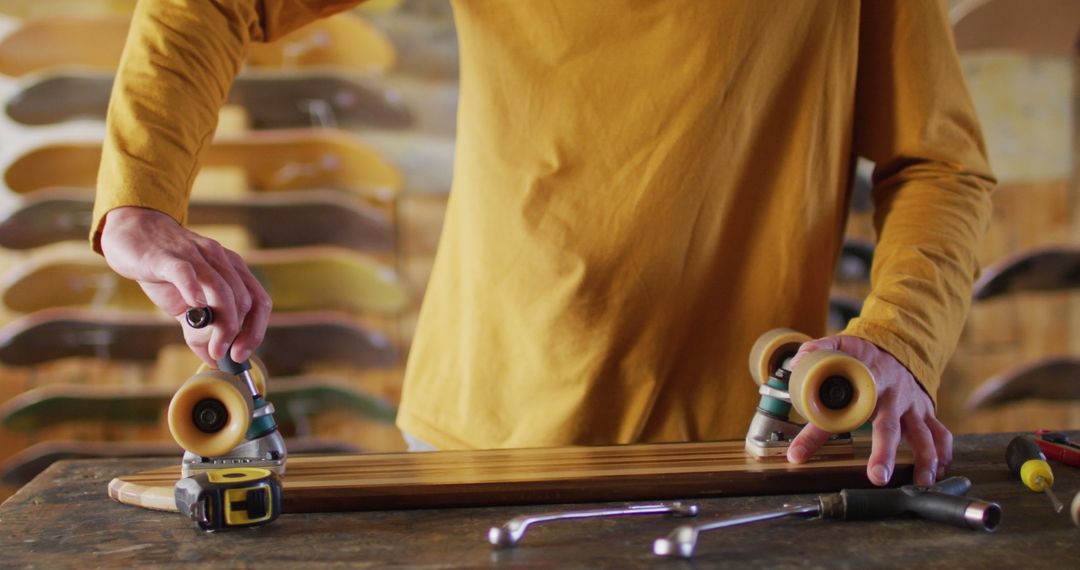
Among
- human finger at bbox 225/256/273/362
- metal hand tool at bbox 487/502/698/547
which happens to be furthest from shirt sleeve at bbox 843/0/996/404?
human finger at bbox 225/256/273/362

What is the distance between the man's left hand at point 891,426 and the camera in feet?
3.35

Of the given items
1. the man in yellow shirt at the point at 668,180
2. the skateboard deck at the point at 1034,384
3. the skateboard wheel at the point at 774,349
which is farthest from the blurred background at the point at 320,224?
the skateboard wheel at the point at 774,349

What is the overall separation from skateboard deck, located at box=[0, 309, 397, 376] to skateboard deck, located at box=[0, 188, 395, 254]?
0.21 metres

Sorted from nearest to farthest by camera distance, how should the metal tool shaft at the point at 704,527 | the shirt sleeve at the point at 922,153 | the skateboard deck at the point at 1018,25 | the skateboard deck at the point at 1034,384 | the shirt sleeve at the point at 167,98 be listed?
the metal tool shaft at the point at 704,527
the shirt sleeve at the point at 167,98
the shirt sleeve at the point at 922,153
the skateboard deck at the point at 1018,25
the skateboard deck at the point at 1034,384

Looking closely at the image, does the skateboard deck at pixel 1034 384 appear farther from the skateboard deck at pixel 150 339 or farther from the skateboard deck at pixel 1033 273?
the skateboard deck at pixel 150 339

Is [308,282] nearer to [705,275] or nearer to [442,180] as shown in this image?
[442,180]

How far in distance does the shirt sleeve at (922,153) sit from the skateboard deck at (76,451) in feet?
6.17

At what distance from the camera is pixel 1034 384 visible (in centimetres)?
283

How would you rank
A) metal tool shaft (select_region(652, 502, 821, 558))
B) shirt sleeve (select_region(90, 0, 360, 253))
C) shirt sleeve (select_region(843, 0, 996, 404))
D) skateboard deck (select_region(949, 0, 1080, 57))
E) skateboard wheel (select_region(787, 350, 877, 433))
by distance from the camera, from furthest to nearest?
skateboard deck (select_region(949, 0, 1080, 57))
shirt sleeve (select_region(843, 0, 996, 404))
shirt sleeve (select_region(90, 0, 360, 253))
skateboard wheel (select_region(787, 350, 877, 433))
metal tool shaft (select_region(652, 502, 821, 558))

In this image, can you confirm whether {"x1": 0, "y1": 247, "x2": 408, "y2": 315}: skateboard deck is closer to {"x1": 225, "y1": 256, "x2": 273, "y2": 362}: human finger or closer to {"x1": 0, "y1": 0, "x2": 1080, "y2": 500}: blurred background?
{"x1": 0, "y1": 0, "x2": 1080, "y2": 500}: blurred background

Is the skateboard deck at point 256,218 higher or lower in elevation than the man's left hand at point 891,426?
higher

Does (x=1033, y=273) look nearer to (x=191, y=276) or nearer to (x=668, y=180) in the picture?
(x=668, y=180)

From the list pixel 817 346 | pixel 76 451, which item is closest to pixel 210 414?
pixel 817 346

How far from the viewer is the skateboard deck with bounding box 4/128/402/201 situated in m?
2.78
